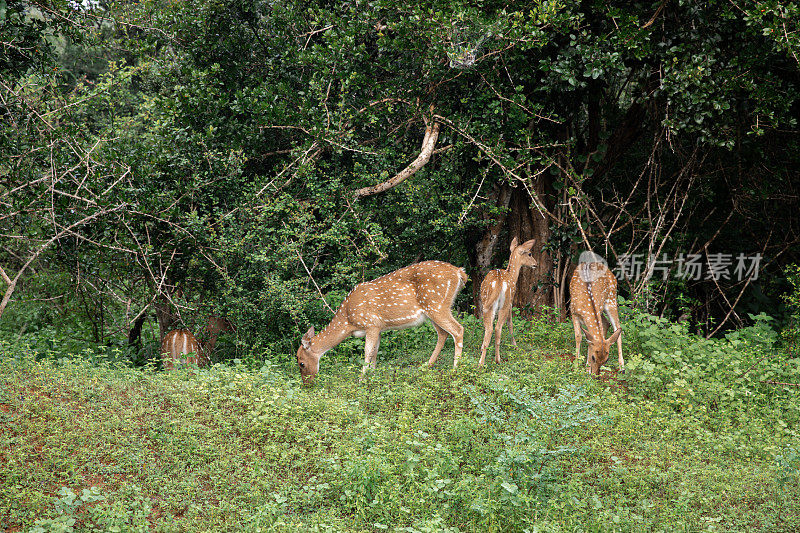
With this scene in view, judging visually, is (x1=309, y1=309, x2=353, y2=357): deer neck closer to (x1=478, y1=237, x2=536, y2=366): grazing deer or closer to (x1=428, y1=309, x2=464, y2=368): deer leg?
(x1=428, y1=309, x2=464, y2=368): deer leg

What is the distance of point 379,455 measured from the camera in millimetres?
5910

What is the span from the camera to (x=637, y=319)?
9641 millimetres

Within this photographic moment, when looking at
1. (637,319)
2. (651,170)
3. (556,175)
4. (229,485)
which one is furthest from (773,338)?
(229,485)

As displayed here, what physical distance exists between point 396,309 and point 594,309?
2342 mm

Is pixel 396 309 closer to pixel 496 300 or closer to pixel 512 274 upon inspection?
pixel 496 300

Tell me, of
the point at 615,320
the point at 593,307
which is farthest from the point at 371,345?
the point at 615,320

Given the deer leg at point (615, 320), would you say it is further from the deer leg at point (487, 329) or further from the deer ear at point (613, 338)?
the deer leg at point (487, 329)

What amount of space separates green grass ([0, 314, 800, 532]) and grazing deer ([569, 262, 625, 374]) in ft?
1.48

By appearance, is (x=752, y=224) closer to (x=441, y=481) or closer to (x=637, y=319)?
(x=637, y=319)

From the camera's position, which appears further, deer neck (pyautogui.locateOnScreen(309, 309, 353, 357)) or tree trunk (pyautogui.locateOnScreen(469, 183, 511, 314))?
tree trunk (pyautogui.locateOnScreen(469, 183, 511, 314))

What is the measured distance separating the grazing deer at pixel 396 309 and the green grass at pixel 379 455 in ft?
3.11

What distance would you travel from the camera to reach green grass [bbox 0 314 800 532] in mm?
5246

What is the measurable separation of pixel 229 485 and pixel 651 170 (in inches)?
308

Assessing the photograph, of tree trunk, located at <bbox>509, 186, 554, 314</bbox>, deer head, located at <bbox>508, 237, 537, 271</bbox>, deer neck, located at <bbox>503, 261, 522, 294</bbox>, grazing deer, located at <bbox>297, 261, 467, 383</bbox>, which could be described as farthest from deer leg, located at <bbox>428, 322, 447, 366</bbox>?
tree trunk, located at <bbox>509, 186, 554, 314</bbox>
